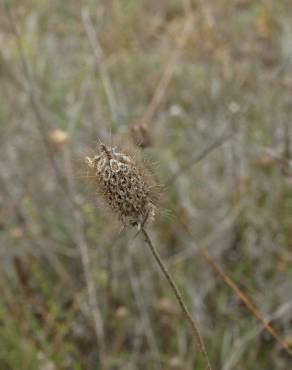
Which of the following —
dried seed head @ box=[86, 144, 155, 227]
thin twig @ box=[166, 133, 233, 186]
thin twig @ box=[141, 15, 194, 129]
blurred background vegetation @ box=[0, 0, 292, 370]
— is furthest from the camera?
thin twig @ box=[141, 15, 194, 129]

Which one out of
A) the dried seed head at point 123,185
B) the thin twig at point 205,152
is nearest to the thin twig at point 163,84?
the thin twig at point 205,152

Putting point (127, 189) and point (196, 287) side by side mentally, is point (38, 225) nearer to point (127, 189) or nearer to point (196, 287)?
point (196, 287)

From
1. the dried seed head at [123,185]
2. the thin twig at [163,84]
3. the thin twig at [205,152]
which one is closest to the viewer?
the dried seed head at [123,185]

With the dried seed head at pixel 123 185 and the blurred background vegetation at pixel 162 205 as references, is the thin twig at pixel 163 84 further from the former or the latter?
the dried seed head at pixel 123 185

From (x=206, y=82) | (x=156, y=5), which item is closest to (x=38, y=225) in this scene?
(x=206, y=82)

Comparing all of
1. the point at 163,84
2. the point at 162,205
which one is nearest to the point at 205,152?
Result: the point at 162,205

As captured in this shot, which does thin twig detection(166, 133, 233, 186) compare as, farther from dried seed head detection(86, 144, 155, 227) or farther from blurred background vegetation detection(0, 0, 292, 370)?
dried seed head detection(86, 144, 155, 227)

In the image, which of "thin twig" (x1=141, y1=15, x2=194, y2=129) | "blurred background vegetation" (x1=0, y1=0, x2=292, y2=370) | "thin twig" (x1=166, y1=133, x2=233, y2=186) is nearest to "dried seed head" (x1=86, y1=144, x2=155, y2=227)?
"blurred background vegetation" (x1=0, y1=0, x2=292, y2=370)
